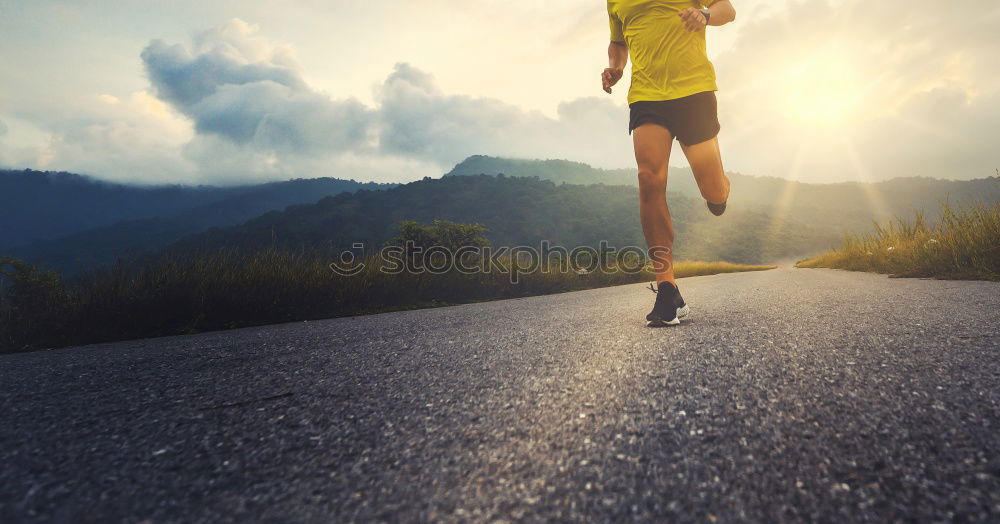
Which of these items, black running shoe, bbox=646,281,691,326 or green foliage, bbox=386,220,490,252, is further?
green foliage, bbox=386,220,490,252

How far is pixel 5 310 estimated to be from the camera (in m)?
3.78

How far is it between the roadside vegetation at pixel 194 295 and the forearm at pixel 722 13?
4.72 metres

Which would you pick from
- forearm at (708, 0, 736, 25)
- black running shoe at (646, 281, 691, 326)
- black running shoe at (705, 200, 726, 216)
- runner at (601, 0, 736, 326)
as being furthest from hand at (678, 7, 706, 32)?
black running shoe at (646, 281, 691, 326)

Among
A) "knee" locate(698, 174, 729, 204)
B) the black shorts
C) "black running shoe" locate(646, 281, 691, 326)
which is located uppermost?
the black shorts

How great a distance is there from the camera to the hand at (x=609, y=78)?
3.63 m

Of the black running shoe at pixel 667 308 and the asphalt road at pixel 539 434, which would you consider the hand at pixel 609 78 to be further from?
the asphalt road at pixel 539 434

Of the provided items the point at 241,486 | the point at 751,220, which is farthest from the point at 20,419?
the point at 751,220

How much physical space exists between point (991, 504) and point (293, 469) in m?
1.33

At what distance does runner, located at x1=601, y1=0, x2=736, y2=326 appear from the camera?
3.19m

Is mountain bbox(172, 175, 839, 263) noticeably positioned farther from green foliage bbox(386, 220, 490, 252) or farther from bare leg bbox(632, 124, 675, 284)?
bare leg bbox(632, 124, 675, 284)

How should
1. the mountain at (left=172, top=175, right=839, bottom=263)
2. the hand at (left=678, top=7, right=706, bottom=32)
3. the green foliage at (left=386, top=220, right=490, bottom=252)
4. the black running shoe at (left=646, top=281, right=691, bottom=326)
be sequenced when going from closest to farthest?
the black running shoe at (left=646, top=281, right=691, bottom=326) < the hand at (left=678, top=7, right=706, bottom=32) < the green foliage at (left=386, top=220, right=490, bottom=252) < the mountain at (left=172, top=175, right=839, bottom=263)

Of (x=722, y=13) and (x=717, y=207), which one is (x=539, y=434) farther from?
(x=722, y=13)

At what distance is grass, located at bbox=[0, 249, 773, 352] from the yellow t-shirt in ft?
13.4

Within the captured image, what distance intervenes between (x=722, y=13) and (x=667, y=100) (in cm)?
76
